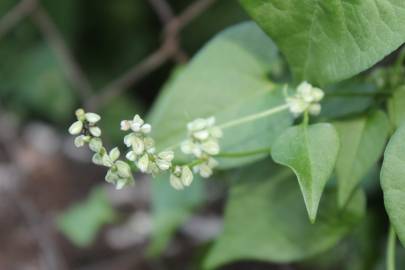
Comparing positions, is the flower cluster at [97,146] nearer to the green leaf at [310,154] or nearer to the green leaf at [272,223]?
the green leaf at [310,154]

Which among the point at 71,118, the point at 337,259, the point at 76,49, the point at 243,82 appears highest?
the point at 243,82

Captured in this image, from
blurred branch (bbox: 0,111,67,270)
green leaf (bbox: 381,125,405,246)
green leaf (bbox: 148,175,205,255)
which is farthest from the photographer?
blurred branch (bbox: 0,111,67,270)

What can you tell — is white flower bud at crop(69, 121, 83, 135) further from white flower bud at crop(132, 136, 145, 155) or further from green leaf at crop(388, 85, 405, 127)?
green leaf at crop(388, 85, 405, 127)

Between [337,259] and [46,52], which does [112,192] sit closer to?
[46,52]

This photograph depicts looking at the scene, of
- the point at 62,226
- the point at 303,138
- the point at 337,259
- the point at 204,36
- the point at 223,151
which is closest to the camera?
the point at 303,138

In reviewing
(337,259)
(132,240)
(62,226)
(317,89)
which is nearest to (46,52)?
(132,240)

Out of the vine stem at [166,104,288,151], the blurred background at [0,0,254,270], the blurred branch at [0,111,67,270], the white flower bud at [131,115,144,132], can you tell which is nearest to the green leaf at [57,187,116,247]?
the blurred background at [0,0,254,270]
